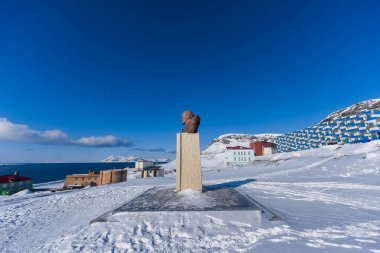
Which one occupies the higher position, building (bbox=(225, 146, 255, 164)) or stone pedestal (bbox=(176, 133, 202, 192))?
building (bbox=(225, 146, 255, 164))

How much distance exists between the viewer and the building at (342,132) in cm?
2684

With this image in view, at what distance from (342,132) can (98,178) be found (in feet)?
129

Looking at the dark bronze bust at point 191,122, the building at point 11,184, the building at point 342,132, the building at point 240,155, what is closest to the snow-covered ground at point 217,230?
the dark bronze bust at point 191,122

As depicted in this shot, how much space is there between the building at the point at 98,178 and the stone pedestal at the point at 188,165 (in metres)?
17.3

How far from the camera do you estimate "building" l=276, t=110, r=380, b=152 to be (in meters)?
26.8

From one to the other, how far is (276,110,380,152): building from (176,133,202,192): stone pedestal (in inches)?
1151

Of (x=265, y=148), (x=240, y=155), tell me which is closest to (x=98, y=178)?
(x=240, y=155)

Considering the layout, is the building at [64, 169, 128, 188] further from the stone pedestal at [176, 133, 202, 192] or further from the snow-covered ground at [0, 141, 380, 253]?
the stone pedestal at [176, 133, 202, 192]

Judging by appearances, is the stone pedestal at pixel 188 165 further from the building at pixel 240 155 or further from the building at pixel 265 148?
the building at pixel 265 148

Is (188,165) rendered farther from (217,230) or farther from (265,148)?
(265,148)

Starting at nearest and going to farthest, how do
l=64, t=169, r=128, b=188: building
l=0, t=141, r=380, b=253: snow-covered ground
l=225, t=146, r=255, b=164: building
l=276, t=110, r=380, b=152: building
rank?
l=0, t=141, r=380, b=253: snow-covered ground
l=64, t=169, r=128, b=188: building
l=276, t=110, r=380, b=152: building
l=225, t=146, r=255, b=164: building

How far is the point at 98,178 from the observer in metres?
28.8

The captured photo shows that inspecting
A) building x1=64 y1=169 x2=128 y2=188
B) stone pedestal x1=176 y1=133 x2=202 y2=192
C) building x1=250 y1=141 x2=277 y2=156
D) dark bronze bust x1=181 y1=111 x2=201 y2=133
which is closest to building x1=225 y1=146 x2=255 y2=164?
building x1=250 y1=141 x2=277 y2=156

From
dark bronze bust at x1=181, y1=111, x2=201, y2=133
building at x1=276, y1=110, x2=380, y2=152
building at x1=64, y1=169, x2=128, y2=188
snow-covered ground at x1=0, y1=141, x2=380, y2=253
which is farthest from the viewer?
building at x1=276, y1=110, x2=380, y2=152
